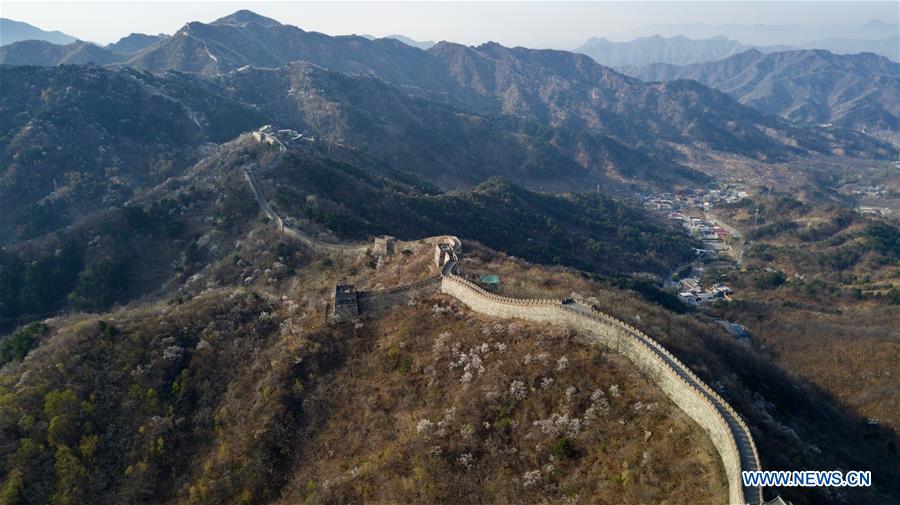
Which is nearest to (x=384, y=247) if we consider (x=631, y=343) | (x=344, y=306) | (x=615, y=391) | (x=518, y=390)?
(x=344, y=306)

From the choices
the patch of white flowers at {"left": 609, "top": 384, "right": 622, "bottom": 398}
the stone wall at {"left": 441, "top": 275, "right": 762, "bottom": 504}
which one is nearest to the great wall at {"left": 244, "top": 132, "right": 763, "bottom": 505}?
the stone wall at {"left": 441, "top": 275, "right": 762, "bottom": 504}

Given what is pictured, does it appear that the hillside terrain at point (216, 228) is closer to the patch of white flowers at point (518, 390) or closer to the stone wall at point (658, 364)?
the stone wall at point (658, 364)

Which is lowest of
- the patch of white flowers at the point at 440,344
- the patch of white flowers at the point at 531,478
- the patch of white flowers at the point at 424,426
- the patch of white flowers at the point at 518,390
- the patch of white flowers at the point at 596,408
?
the patch of white flowers at the point at 424,426

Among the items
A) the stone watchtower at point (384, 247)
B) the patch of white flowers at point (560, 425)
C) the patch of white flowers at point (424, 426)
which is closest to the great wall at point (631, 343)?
the patch of white flowers at point (560, 425)

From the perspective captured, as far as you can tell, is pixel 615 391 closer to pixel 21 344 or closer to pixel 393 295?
pixel 393 295

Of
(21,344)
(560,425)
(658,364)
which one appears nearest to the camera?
(560,425)

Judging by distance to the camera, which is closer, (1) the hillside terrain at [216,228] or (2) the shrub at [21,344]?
(2) the shrub at [21,344]
